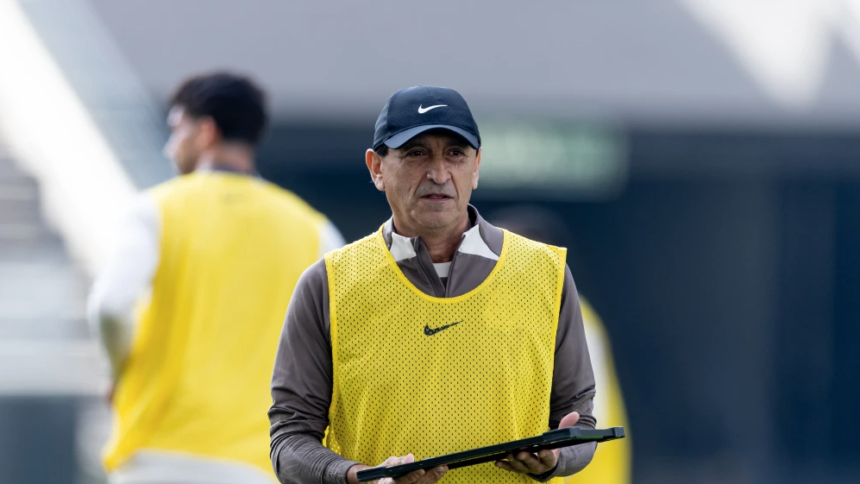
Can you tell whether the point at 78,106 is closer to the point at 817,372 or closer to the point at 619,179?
the point at 619,179

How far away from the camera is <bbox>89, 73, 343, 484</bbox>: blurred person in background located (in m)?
4.28

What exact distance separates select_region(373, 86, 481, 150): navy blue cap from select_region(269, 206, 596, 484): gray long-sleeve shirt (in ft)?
0.72

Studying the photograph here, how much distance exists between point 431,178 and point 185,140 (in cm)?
202

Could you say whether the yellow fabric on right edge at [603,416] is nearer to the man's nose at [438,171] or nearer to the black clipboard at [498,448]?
the man's nose at [438,171]

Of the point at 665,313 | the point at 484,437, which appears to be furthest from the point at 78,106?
the point at 484,437

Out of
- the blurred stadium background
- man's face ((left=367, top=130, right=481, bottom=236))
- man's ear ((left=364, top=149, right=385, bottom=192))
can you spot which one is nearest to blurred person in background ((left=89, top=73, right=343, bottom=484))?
man's ear ((left=364, top=149, right=385, bottom=192))

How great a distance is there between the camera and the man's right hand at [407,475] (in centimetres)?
253

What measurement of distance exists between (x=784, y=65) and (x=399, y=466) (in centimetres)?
1264

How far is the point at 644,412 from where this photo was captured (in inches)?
574

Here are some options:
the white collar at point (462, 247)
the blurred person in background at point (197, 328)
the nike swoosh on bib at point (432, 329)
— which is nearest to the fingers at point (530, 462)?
the nike swoosh on bib at point (432, 329)

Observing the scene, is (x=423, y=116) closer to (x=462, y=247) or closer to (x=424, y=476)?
(x=462, y=247)

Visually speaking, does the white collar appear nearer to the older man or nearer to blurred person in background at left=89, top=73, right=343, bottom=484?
the older man

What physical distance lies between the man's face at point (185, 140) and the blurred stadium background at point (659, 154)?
8.50m

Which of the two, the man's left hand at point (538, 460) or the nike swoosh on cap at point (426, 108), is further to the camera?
the nike swoosh on cap at point (426, 108)
